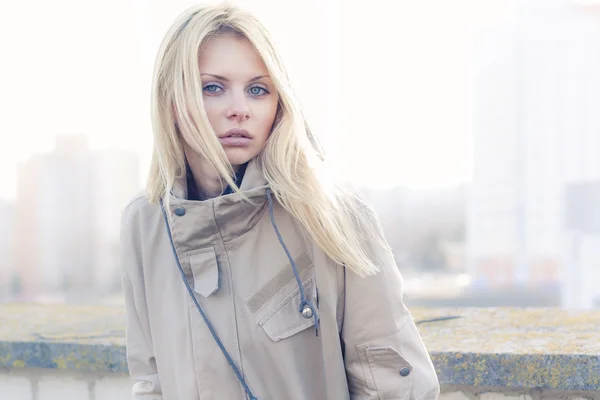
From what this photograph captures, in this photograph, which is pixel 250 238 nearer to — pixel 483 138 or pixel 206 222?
pixel 206 222

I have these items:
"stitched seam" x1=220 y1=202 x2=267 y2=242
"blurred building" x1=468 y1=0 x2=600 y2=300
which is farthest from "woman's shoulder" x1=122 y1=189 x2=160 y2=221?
"blurred building" x1=468 y1=0 x2=600 y2=300

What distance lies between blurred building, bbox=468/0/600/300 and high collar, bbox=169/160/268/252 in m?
47.2

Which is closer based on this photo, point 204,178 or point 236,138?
point 236,138

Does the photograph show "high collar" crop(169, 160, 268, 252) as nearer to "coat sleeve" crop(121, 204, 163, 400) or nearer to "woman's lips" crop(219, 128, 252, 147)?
"woman's lips" crop(219, 128, 252, 147)

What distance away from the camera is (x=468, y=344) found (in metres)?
1.86

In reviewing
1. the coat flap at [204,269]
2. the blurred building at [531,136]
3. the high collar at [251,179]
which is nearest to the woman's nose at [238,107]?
the high collar at [251,179]

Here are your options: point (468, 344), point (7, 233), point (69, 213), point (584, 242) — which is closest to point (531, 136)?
point (584, 242)

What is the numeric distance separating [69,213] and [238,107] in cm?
5266

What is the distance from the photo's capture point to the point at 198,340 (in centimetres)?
149

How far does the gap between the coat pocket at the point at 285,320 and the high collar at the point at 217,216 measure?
0.58 feet

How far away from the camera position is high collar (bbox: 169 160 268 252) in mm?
1481

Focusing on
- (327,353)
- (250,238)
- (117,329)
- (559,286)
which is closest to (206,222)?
(250,238)

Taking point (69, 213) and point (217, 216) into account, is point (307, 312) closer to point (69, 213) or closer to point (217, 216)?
point (217, 216)

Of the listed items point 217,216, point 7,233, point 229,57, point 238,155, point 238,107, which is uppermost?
point 229,57
